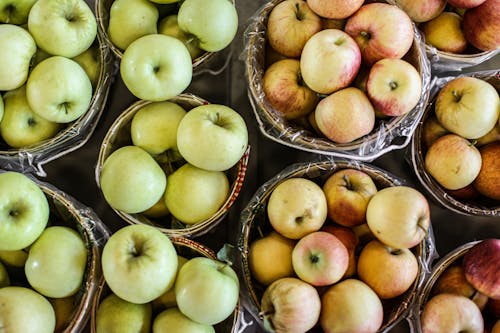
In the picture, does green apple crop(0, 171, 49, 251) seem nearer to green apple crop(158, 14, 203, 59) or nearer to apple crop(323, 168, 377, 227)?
green apple crop(158, 14, 203, 59)

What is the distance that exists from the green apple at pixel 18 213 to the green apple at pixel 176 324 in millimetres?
276

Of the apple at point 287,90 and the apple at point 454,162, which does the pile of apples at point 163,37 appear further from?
the apple at point 454,162

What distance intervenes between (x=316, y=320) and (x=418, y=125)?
526 mm

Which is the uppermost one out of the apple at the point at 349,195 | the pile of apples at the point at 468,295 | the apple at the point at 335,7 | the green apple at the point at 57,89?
the apple at the point at 335,7

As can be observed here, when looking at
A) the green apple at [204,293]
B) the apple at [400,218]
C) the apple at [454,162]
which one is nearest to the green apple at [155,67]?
the green apple at [204,293]

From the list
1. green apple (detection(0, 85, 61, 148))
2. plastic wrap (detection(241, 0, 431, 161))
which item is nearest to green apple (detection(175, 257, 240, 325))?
plastic wrap (detection(241, 0, 431, 161))

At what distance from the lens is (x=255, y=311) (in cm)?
97

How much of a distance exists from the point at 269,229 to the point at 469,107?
506 millimetres

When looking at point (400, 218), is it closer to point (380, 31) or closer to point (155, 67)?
point (380, 31)

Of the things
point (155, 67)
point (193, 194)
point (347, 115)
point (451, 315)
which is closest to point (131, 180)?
point (193, 194)

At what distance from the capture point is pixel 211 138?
963 mm

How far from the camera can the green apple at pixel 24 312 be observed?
33.1 inches

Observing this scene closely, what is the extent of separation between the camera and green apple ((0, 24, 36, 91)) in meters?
0.98

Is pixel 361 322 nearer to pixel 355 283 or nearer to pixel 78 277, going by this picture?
pixel 355 283
